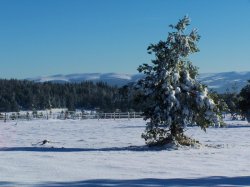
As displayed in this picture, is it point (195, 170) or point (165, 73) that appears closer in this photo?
point (195, 170)

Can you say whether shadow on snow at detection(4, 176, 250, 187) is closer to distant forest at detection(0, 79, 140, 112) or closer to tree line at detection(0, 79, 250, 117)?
tree line at detection(0, 79, 250, 117)

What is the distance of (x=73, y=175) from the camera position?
13742mm

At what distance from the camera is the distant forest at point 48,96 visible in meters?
171

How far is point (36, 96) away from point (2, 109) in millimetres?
18162

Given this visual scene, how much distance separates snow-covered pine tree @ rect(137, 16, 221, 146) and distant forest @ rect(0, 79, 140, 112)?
138 meters

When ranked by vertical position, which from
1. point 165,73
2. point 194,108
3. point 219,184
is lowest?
point 219,184

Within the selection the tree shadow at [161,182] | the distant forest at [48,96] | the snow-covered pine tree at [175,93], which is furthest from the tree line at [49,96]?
the tree shadow at [161,182]

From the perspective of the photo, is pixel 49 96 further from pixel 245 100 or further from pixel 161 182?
pixel 161 182

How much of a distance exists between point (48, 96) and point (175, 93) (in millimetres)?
155838

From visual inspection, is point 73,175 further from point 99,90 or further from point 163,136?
point 99,90

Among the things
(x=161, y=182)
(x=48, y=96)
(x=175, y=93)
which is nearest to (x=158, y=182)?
(x=161, y=182)

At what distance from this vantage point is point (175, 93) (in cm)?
2581

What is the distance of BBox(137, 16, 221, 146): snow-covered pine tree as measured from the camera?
1011 inches

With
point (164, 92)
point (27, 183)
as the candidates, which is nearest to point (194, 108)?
point (164, 92)
